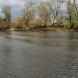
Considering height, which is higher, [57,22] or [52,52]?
[57,22]

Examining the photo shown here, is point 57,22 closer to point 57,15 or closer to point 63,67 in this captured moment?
point 57,15

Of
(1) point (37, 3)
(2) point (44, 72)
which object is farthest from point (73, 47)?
(1) point (37, 3)

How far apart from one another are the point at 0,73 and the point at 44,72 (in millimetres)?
266

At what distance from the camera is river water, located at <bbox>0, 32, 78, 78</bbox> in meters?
1.53

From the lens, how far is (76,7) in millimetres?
1621

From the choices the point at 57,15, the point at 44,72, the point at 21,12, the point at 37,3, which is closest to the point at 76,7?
the point at 57,15

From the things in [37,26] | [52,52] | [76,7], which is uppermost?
[76,7]

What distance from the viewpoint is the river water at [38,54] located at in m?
1.53

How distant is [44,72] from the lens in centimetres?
153

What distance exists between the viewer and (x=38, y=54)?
158 centimetres

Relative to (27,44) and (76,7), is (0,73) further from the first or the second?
(76,7)

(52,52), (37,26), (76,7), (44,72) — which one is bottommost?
(44,72)

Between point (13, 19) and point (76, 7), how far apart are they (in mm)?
413

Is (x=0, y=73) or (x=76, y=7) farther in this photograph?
(x=76, y=7)
